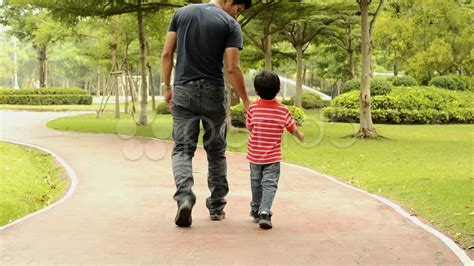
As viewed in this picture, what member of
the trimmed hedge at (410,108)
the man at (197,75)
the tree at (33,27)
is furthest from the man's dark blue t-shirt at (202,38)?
the tree at (33,27)

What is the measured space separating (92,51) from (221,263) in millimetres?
28373

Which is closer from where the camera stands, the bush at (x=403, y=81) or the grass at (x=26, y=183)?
the grass at (x=26, y=183)

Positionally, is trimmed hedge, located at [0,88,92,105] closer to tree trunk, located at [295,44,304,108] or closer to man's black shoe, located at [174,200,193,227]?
tree trunk, located at [295,44,304,108]

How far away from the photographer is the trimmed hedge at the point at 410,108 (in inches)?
968

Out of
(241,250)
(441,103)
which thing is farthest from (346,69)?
(241,250)

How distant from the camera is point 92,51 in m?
31.5

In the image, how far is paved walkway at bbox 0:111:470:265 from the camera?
4688 millimetres

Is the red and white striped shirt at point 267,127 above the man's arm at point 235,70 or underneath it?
underneath

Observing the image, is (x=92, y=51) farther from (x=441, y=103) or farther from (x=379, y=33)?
(x=441, y=103)

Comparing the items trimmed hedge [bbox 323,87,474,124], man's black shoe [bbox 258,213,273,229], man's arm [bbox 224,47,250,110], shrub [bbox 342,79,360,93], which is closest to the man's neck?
man's arm [bbox 224,47,250,110]

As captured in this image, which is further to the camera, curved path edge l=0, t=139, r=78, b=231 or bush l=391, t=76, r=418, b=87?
bush l=391, t=76, r=418, b=87

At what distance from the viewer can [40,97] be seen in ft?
138

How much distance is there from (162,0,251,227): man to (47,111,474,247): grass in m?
2.46

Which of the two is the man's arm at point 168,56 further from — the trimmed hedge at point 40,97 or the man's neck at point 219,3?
the trimmed hedge at point 40,97
